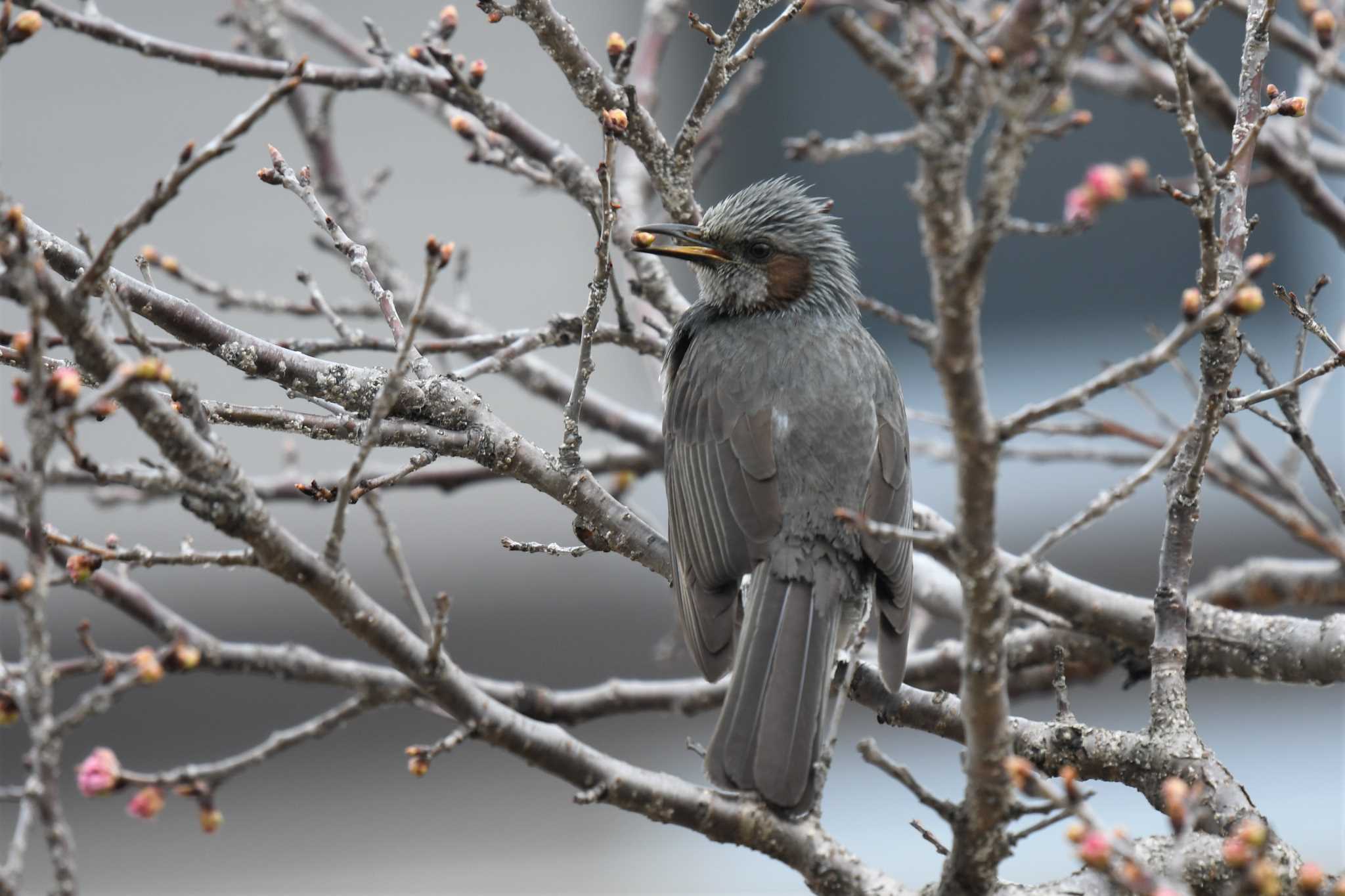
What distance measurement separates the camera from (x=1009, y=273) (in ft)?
34.5

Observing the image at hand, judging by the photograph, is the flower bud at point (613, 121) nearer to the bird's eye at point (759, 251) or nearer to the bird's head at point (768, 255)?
the bird's head at point (768, 255)

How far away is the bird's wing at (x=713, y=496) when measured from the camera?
Answer: 3.68 meters

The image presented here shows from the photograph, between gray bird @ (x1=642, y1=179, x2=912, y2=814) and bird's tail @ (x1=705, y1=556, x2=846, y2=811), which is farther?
gray bird @ (x1=642, y1=179, x2=912, y2=814)

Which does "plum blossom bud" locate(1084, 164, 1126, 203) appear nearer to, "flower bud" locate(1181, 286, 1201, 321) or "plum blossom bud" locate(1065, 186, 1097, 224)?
"plum blossom bud" locate(1065, 186, 1097, 224)

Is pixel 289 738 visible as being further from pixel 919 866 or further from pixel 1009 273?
pixel 1009 273

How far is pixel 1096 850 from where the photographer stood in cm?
191

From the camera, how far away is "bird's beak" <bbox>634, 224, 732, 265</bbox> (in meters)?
4.36

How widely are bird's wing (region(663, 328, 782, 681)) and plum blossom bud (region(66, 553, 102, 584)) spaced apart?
153 cm

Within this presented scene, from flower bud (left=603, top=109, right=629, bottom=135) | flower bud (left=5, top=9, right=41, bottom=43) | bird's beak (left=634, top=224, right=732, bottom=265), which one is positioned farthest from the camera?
bird's beak (left=634, top=224, right=732, bottom=265)

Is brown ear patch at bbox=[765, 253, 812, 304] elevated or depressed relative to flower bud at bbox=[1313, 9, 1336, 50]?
depressed

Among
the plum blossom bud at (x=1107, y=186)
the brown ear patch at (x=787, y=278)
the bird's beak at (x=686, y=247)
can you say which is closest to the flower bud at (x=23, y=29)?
the bird's beak at (x=686, y=247)

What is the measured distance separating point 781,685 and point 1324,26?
240 centimetres

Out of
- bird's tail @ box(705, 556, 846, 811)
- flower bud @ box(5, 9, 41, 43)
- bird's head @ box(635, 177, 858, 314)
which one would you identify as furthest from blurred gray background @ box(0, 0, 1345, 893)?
flower bud @ box(5, 9, 41, 43)

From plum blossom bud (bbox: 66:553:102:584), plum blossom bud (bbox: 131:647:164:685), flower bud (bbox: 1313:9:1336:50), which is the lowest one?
plum blossom bud (bbox: 131:647:164:685)
